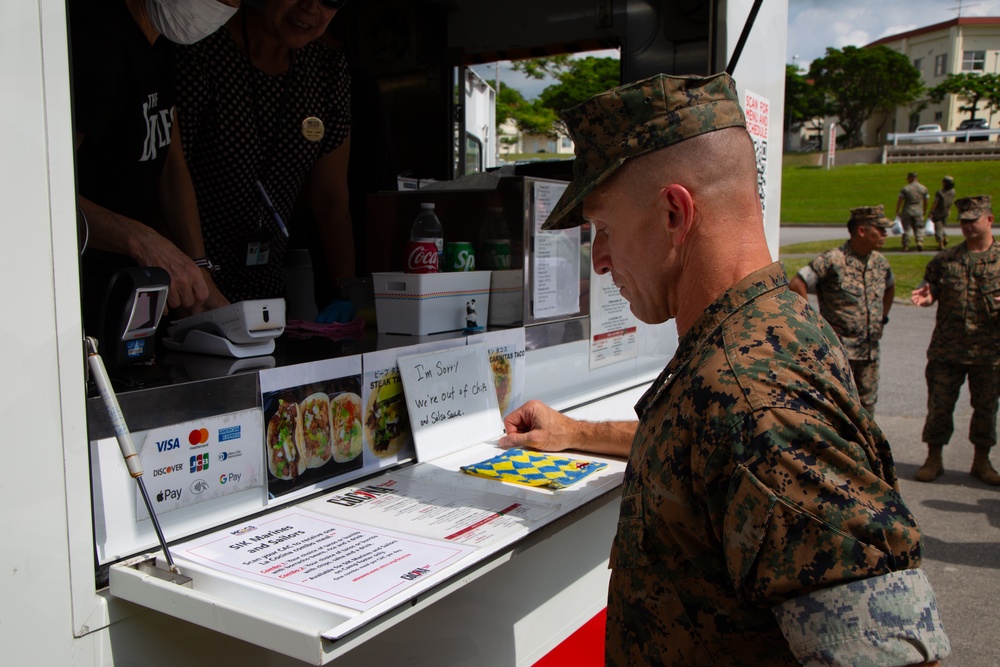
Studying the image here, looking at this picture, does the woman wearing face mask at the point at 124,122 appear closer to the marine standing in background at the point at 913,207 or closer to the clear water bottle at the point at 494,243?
the clear water bottle at the point at 494,243

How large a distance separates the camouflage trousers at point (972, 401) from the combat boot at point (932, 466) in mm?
55

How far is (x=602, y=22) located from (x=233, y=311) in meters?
2.44

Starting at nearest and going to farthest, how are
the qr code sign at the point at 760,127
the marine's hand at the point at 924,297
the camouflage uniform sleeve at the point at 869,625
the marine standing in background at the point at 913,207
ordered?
the camouflage uniform sleeve at the point at 869,625 → the qr code sign at the point at 760,127 → the marine's hand at the point at 924,297 → the marine standing in background at the point at 913,207

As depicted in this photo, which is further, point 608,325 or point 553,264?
point 608,325

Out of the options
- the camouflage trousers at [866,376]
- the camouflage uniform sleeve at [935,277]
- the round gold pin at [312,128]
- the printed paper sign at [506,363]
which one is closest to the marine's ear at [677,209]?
the printed paper sign at [506,363]

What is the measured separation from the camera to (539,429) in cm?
211

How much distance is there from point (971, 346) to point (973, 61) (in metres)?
74.5

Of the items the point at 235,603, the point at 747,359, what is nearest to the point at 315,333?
the point at 235,603

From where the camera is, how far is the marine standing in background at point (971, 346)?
561 cm

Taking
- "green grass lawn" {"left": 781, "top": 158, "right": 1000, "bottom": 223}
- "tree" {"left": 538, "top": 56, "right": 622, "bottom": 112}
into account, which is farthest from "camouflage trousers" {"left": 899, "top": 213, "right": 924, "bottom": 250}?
"tree" {"left": 538, "top": 56, "right": 622, "bottom": 112}

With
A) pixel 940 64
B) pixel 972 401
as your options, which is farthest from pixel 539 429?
pixel 940 64

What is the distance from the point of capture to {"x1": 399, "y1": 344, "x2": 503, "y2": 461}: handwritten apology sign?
6.30 ft

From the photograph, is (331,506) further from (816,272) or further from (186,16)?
(816,272)

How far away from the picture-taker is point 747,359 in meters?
1.11
